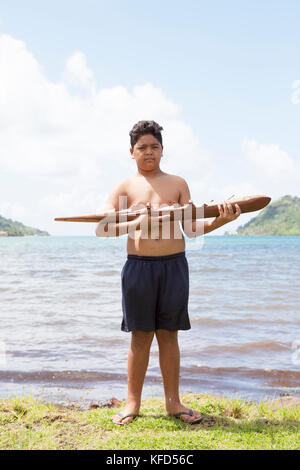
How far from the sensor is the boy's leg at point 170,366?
342cm

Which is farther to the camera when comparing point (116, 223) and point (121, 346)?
point (121, 346)

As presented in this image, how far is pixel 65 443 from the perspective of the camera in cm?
293

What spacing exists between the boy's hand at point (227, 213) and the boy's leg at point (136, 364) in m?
1.01

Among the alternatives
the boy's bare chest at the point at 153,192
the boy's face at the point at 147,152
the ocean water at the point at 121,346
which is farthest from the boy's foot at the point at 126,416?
the boy's face at the point at 147,152

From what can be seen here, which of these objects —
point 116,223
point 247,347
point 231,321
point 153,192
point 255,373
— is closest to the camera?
point 116,223

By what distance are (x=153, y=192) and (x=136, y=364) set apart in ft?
4.32

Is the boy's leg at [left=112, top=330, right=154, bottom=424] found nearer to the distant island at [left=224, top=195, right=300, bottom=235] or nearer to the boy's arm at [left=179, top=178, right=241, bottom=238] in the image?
the boy's arm at [left=179, top=178, right=241, bottom=238]

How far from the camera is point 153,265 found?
10.8 ft

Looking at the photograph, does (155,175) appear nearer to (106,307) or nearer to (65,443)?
(65,443)

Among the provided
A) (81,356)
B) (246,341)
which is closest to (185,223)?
(81,356)

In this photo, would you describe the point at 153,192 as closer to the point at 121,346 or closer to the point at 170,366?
the point at 170,366

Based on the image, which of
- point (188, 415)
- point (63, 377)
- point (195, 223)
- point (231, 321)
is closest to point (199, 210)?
point (195, 223)

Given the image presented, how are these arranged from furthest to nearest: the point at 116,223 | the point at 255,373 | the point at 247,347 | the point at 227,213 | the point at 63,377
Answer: the point at 247,347 < the point at 255,373 < the point at 63,377 < the point at 116,223 < the point at 227,213
